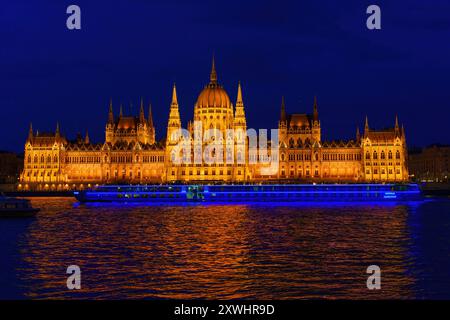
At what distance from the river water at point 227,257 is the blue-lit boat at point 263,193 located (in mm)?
31845

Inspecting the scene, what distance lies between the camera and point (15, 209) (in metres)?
64.4

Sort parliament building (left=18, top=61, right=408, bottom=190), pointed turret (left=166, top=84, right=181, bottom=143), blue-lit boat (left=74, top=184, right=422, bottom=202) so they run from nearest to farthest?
blue-lit boat (left=74, top=184, right=422, bottom=202) < parliament building (left=18, top=61, right=408, bottom=190) < pointed turret (left=166, top=84, right=181, bottom=143)

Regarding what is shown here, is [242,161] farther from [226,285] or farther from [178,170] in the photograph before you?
[226,285]

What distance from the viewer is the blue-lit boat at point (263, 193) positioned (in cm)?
8988

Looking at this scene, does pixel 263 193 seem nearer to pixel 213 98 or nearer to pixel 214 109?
pixel 214 109

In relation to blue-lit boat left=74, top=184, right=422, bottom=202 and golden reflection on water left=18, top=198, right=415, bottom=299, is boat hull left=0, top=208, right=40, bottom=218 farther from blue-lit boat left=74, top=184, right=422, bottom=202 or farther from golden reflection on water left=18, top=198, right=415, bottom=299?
blue-lit boat left=74, top=184, right=422, bottom=202

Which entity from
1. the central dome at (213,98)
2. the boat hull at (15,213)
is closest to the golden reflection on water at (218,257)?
the boat hull at (15,213)

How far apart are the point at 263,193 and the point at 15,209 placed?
128 feet

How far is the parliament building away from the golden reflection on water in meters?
82.6

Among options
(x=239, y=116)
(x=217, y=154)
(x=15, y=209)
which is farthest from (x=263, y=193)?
(x=239, y=116)

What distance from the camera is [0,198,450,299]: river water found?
25750 millimetres

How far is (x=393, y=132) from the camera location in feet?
476

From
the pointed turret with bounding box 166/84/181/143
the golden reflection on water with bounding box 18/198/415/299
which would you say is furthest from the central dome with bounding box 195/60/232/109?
the golden reflection on water with bounding box 18/198/415/299
